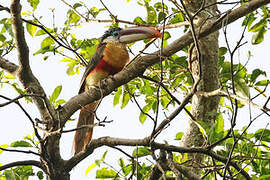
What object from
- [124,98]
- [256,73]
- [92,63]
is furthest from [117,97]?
[256,73]

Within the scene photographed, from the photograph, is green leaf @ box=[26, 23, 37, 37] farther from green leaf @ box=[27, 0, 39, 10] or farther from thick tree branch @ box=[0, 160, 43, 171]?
thick tree branch @ box=[0, 160, 43, 171]

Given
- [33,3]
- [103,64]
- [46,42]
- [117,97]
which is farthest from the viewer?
[103,64]

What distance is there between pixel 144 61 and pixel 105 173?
3.36 ft

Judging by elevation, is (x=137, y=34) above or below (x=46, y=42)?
above

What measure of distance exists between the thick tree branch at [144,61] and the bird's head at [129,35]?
2.56 ft

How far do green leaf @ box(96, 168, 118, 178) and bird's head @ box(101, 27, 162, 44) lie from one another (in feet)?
5.35

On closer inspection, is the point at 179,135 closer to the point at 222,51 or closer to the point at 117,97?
the point at 117,97

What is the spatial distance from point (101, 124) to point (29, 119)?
501 mm

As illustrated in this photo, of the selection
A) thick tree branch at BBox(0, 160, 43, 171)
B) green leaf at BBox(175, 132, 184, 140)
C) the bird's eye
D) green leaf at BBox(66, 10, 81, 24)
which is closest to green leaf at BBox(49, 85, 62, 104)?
thick tree branch at BBox(0, 160, 43, 171)

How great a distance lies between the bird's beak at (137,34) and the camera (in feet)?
13.9

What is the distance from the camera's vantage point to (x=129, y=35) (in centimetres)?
479

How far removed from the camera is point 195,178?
8.58ft

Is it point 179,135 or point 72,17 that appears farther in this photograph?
point 72,17

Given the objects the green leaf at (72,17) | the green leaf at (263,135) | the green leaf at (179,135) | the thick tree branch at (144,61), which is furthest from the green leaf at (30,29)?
the green leaf at (263,135)
